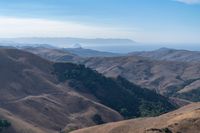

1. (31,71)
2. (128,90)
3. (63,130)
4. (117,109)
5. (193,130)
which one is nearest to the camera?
(193,130)

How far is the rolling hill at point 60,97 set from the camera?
422ft

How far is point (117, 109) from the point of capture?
159625mm

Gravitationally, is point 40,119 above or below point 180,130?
below

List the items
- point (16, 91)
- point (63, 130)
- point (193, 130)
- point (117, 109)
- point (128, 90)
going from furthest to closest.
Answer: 1. point (128, 90)
2. point (117, 109)
3. point (16, 91)
4. point (63, 130)
5. point (193, 130)

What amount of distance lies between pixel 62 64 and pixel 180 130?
12291 cm

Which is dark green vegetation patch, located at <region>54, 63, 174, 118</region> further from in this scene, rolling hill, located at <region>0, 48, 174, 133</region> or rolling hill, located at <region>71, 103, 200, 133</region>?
rolling hill, located at <region>71, 103, 200, 133</region>

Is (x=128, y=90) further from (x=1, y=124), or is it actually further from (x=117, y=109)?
(x=1, y=124)

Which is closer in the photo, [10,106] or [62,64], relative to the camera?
[10,106]

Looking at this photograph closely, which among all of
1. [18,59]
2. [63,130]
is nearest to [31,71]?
[18,59]

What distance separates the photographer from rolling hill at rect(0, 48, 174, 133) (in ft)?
422

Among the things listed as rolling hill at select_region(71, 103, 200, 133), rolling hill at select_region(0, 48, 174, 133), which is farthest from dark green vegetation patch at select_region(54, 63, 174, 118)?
rolling hill at select_region(71, 103, 200, 133)

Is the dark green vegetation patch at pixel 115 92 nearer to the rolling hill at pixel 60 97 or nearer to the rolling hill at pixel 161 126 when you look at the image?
the rolling hill at pixel 60 97

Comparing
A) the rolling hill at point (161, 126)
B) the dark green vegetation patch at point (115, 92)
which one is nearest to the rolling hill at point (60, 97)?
the dark green vegetation patch at point (115, 92)

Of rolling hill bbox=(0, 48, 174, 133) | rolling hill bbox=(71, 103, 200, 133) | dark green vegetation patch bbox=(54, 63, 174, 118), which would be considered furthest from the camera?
dark green vegetation patch bbox=(54, 63, 174, 118)
